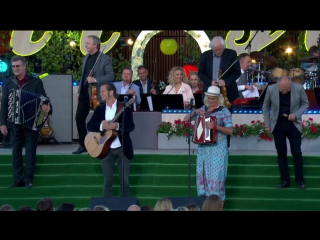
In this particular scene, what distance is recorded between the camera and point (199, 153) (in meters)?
12.3

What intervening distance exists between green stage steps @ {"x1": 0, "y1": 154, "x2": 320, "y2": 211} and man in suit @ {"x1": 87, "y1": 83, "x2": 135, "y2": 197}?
2.33ft

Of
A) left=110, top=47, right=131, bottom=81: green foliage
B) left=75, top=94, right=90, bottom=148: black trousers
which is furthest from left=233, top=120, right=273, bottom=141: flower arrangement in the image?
left=110, top=47, right=131, bottom=81: green foliage

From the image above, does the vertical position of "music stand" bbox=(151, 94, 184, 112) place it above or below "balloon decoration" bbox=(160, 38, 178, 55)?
below

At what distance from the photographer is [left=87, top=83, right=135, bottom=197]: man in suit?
12234mm

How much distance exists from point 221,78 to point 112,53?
10.8m

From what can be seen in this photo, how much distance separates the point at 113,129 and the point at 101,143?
27 centimetres

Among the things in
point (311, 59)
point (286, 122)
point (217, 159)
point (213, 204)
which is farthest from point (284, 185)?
point (311, 59)

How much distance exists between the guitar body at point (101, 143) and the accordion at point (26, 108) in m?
1.16

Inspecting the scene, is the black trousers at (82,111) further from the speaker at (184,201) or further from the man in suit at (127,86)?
the speaker at (184,201)

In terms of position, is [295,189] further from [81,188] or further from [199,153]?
[81,188]

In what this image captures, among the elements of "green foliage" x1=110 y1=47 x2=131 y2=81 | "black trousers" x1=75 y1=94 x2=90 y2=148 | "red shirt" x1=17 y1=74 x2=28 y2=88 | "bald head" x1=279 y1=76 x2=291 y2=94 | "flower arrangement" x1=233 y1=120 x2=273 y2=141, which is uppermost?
"green foliage" x1=110 y1=47 x2=131 y2=81

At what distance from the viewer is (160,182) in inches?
526

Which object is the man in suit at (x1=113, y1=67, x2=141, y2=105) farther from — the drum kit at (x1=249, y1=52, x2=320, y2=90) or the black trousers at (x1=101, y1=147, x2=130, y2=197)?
the drum kit at (x1=249, y1=52, x2=320, y2=90)
